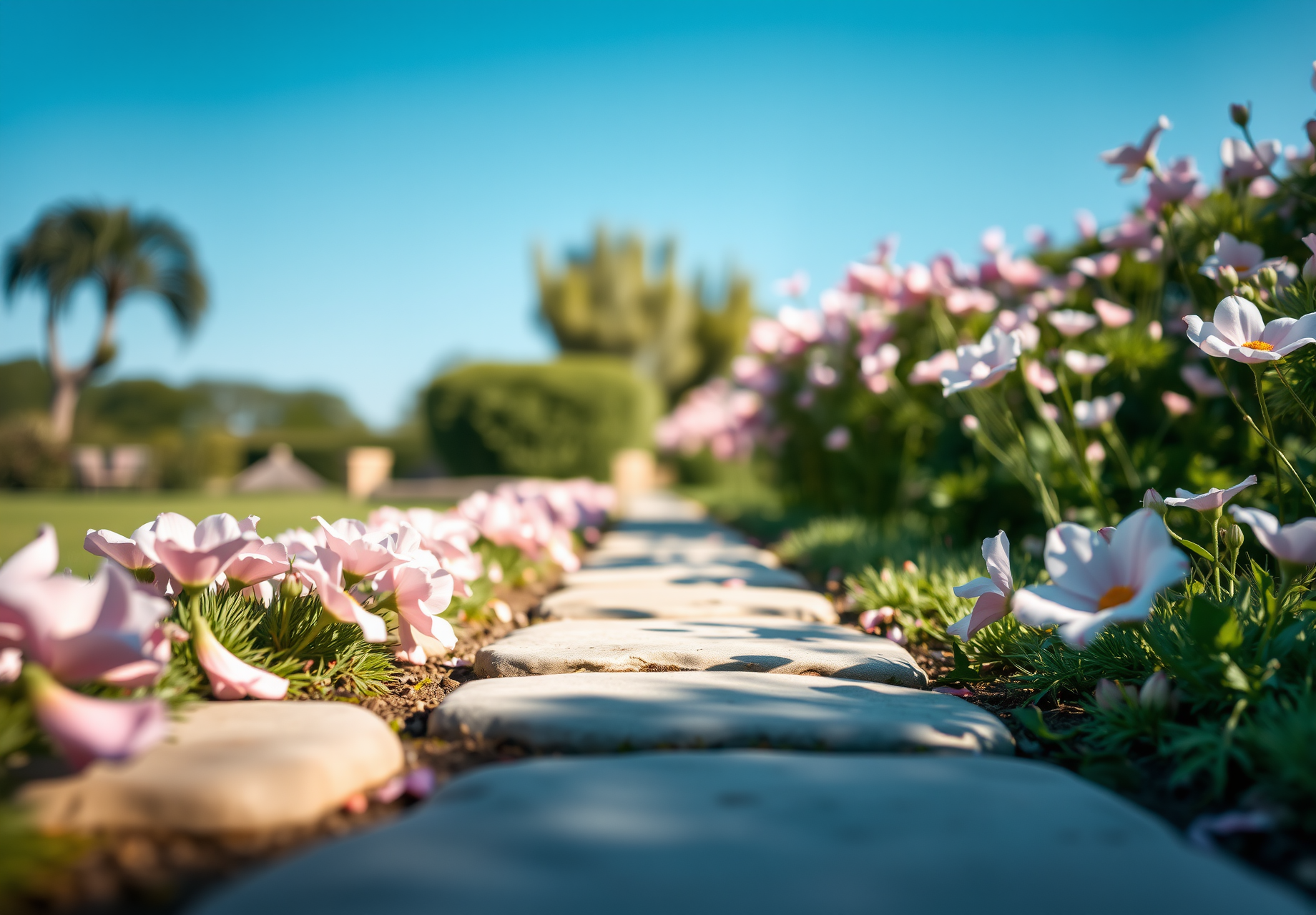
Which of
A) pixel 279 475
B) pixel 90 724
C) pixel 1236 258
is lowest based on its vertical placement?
pixel 279 475

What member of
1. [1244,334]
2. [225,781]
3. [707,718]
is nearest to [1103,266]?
[1244,334]

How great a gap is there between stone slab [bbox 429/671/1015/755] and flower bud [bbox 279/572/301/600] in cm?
38

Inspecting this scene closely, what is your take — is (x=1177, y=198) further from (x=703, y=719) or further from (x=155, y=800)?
(x=155, y=800)

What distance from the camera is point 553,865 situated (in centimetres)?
77

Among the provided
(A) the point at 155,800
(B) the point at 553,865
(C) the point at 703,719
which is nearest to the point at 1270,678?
(C) the point at 703,719

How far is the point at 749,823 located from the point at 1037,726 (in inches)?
25.4

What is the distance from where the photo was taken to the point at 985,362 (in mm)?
1975

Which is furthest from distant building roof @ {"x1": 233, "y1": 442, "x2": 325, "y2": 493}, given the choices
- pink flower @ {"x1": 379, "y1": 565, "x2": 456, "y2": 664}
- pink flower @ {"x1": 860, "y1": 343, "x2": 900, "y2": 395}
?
pink flower @ {"x1": 379, "y1": 565, "x2": 456, "y2": 664}

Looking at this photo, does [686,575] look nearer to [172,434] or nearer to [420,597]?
[420,597]

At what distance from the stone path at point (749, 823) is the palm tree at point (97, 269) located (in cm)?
1326

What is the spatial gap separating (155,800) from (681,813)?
59 cm

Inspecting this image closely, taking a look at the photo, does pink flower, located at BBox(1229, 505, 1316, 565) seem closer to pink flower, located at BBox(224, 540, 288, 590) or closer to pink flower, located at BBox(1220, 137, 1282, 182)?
pink flower, located at BBox(1220, 137, 1282, 182)

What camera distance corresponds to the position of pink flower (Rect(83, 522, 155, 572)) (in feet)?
4.61

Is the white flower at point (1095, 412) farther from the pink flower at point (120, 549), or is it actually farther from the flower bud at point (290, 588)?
the pink flower at point (120, 549)
